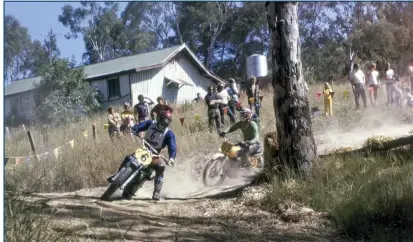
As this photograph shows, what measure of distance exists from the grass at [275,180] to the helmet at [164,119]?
502mm

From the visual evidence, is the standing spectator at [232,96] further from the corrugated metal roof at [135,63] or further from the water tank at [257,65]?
the corrugated metal roof at [135,63]

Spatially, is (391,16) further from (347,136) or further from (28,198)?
(28,198)

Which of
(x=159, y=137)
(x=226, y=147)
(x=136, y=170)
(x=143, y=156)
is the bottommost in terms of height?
(x=136, y=170)

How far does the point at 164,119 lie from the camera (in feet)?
26.4

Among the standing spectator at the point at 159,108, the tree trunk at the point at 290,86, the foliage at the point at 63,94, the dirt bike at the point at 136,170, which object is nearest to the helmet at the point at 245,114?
the tree trunk at the point at 290,86

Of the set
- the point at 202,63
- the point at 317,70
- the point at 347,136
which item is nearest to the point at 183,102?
the point at 202,63

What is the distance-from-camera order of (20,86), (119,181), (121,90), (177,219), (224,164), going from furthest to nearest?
(224,164) < (121,90) < (119,181) < (20,86) < (177,219)

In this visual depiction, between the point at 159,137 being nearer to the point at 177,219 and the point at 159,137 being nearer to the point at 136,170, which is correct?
the point at 136,170

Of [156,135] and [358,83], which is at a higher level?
[358,83]

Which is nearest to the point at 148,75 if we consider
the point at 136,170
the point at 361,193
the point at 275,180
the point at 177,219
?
the point at 136,170

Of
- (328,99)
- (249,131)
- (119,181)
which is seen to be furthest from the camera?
(328,99)

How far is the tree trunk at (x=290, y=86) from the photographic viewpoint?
7.76 m

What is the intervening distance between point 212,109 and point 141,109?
1.77 metres

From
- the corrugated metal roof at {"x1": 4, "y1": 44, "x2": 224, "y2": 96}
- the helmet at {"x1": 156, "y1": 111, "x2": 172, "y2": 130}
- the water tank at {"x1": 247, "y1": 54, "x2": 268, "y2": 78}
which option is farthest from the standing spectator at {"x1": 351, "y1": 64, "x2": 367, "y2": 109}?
the helmet at {"x1": 156, "y1": 111, "x2": 172, "y2": 130}
